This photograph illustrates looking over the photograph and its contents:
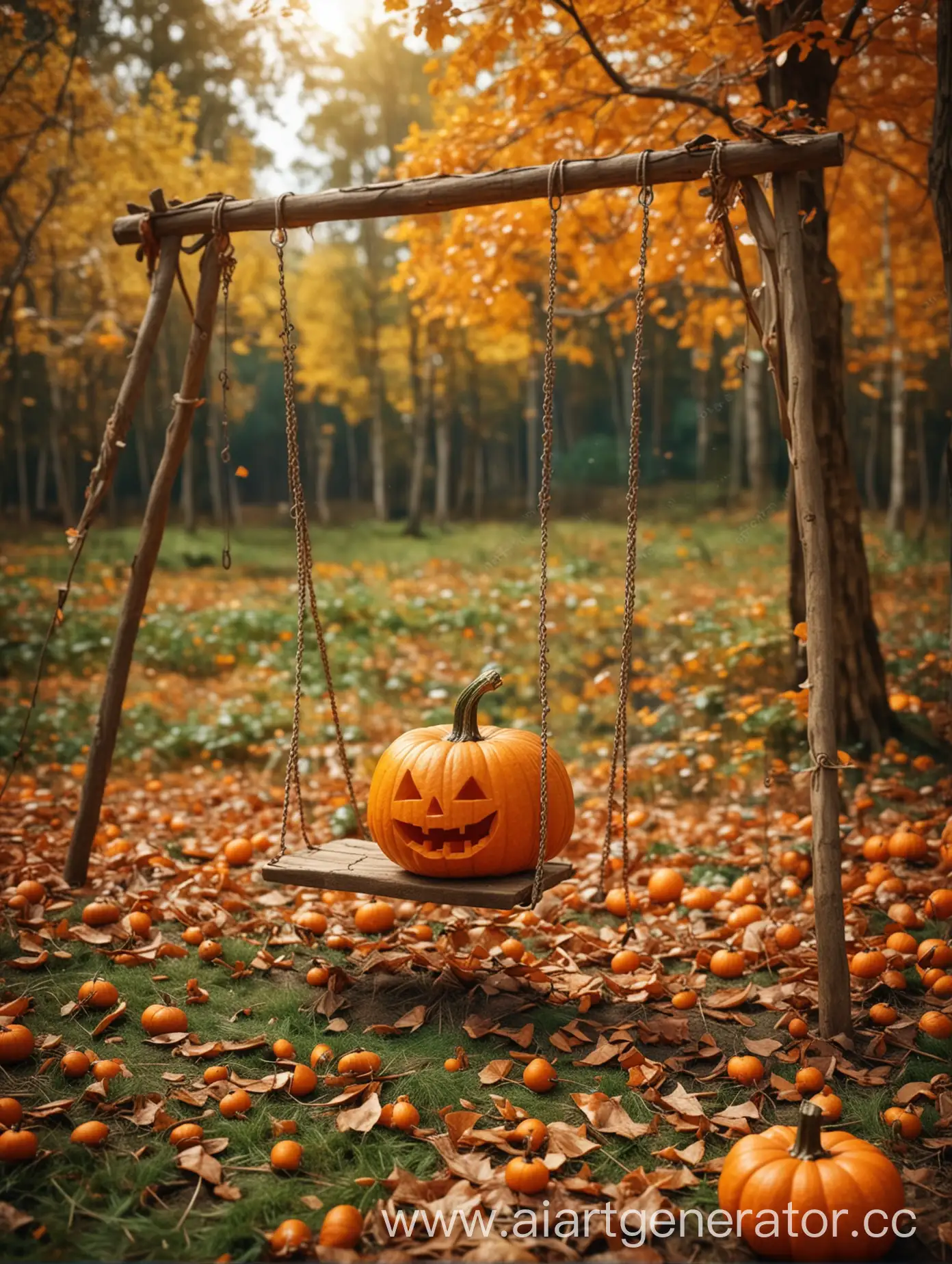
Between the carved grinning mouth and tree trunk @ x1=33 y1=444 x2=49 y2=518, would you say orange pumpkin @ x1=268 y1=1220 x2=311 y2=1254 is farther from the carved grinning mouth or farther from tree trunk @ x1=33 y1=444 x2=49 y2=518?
tree trunk @ x1=33 y1=444 x2=49 y2=518

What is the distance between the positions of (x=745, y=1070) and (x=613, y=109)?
5580 mm

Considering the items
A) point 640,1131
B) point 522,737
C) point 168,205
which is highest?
point 168,205

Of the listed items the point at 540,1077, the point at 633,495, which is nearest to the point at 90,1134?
the point at 540,1077

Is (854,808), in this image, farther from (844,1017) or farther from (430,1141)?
(430,1141)

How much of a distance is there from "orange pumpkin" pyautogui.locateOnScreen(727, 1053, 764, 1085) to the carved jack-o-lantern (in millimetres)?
899

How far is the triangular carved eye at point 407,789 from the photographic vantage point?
3.46 metres

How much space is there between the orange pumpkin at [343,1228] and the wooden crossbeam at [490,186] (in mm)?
3395

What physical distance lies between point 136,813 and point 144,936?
1767 millimetres

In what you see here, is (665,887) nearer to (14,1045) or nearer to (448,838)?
(448,838)

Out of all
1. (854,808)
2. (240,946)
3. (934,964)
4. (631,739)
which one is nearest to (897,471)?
(631,739)

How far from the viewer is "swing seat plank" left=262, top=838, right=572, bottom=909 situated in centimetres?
322

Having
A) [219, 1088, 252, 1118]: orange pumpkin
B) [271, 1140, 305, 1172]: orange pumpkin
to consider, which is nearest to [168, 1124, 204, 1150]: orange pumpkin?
[219, 1088, 252, 1118]: orange pumpkin

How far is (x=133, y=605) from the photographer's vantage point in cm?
450

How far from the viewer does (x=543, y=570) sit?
3439 mm
